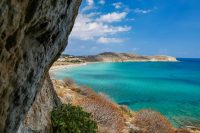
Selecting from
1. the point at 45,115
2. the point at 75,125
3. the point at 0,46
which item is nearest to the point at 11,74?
the point at 0,46

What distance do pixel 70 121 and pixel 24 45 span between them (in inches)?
378

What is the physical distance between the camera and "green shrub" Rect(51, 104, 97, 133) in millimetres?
14758

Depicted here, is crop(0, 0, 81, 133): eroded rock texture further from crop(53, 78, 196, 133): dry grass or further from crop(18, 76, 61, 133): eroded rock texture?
crop(53, 78, 196, 133): dry grass

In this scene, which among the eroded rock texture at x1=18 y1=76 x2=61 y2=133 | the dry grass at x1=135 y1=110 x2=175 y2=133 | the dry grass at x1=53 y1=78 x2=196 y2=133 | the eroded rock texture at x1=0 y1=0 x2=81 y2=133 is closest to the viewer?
the eroded rock texture at x1=0 y1=0 x2=81 y2=133

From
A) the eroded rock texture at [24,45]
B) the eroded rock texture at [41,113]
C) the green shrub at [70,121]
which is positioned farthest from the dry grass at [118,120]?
the eroded rock texture at [24,45]

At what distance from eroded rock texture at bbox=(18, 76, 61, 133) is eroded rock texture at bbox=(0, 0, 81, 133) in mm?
4402

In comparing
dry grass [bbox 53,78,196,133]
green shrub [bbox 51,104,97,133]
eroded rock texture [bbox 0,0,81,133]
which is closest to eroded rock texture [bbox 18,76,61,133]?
green shrub [bbox 51,104,97,133]

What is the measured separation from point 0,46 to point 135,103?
44673mm

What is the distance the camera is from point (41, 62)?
23.4 feet

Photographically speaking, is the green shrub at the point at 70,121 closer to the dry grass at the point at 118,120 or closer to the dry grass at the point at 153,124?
the dry grass at the point at 118,120

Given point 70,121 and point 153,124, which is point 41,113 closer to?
point 70,121

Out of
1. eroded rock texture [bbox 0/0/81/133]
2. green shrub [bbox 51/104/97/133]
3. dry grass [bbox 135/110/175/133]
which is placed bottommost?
dry grass [bbox 135/110/175/133]

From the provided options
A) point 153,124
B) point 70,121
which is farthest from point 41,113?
point 153,124

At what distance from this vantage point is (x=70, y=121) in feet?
50.5
